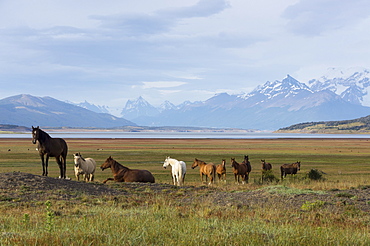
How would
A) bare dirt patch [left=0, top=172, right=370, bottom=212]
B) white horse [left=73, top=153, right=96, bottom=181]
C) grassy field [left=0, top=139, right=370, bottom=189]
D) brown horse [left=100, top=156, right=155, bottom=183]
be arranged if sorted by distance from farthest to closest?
grassy field [left=0, top=139, right=370, bottom=189], brown horse [left=100, top=156, right=155, bottom=183], white horse [left=73, top=153, right=96, bottom=181], bare dirt patch [left=0, top=172, right=370, bottom=212]

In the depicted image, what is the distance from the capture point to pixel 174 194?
2175cm

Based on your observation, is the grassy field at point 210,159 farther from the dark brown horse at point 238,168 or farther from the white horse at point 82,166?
the white horse at point 82,166

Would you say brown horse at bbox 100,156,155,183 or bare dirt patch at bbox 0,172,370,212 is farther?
brown horse at bbox 100,156,155,183

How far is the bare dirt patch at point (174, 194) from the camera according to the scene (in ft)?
59.0

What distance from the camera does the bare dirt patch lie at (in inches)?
707

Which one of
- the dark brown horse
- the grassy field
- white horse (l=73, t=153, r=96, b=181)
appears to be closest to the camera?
white horse (l=73, t=153, r=96, b=181)

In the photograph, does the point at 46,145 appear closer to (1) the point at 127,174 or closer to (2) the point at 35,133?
(2) the point at 35,133

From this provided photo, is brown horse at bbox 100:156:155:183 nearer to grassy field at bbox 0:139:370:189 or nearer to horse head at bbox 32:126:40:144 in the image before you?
grassy field at bbox 0:139:370:189

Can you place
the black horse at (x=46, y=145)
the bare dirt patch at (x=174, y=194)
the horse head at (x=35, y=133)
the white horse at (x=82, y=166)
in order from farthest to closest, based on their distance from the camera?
the white horse at (x=82, y=166), the black horse at (x=46, y=145), the horse head at (x=35, y=133), the bare dirt patch at (x=174, y=194)

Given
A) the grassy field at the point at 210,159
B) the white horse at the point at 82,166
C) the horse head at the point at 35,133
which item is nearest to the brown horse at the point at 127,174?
the white horse at the point at 82,166

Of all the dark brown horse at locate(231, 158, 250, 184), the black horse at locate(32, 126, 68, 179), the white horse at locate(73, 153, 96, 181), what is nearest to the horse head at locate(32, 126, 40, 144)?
the black horse at locate(32, 126, 68, 179)

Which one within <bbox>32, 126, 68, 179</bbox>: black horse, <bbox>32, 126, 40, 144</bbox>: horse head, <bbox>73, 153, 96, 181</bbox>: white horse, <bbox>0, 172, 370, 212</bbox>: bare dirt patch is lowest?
<bbox>0, 172, 370, 212</bbox>: bare dirt patch

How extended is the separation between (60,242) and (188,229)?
3073 millimetres

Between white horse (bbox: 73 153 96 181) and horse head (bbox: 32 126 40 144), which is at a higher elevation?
horse head (bbox: 32 126 40 144)
